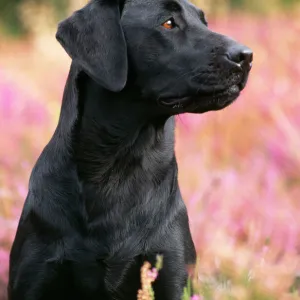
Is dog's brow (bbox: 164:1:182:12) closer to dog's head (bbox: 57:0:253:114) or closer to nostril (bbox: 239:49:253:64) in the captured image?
dog's head (bbox: 57:0:253:114)

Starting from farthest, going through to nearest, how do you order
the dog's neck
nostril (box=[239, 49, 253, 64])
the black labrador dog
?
1. the dog's neck
2. the black labrador dog
3. nostril (box=[239, 49, 253, 64])

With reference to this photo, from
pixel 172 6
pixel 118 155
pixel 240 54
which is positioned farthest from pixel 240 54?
pixel 118 155

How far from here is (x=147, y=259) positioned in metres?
2.83

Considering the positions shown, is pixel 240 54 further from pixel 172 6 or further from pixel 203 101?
pixel 172 6

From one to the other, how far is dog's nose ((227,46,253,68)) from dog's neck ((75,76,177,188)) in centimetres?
39

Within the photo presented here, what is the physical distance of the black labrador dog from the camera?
2.81 meters

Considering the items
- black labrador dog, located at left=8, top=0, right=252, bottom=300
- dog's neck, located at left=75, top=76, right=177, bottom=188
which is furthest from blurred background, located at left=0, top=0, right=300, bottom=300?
dog's neck, located at left=75, top=76, right=177, bottom=188

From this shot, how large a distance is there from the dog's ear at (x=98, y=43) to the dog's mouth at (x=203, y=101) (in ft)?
0.65

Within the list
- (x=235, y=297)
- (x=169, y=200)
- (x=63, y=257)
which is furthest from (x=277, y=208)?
(x=235, y=297)

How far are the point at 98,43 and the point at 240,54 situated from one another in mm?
514

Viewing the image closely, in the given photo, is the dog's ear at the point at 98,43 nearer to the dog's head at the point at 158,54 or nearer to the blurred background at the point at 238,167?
the dog's head at the point at 158,54

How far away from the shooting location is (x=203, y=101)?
282 centimetres

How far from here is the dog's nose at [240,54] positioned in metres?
2.70

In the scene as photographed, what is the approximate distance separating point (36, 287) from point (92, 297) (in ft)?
0.68
